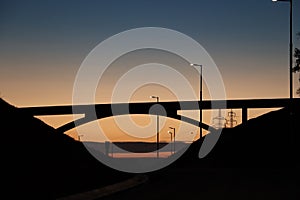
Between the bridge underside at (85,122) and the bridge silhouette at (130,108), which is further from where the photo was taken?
the bridge silhouette at (130,108)

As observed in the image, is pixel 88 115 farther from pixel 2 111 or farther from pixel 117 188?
pixel 117 188

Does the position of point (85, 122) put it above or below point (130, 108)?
below

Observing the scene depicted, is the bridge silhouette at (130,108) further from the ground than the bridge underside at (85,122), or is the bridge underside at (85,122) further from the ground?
the bridge silhouette at (130,108)

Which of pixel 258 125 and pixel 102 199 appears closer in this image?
pixel 102 199

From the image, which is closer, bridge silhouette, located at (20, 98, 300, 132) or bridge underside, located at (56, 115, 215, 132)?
bridge underside, located at (56, 115, 215, 132)

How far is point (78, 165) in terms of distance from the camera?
1266 inches

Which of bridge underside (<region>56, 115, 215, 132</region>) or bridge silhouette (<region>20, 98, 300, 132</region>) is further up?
bridge silhouette (<region>20, 98, 300, 132</region>)

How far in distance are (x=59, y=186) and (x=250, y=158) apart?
90.8 feet

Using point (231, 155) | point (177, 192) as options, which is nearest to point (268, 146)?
point (231, 155)

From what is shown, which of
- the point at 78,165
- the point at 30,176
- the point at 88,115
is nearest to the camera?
the point at 30,176

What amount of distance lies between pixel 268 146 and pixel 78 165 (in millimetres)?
26608

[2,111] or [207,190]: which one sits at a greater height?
[2,111]

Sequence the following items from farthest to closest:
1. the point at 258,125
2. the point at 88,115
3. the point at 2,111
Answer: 1. the point at 88,115
2. the point at 258,125
3. the point at 2,111

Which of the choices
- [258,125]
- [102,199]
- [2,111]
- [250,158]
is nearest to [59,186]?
[102,199]
